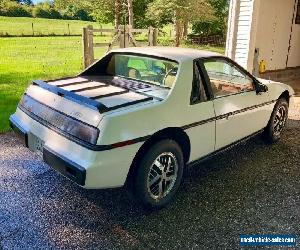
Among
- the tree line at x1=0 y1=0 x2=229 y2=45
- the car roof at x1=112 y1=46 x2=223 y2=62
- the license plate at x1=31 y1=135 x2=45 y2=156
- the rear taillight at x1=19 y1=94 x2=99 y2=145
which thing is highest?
the tree line at x1=0 y1=0 x2=229 y2=45

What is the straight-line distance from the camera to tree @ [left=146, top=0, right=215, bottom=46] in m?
31.0

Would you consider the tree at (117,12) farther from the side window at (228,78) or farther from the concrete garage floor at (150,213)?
the concrete garage floor at (150,213)

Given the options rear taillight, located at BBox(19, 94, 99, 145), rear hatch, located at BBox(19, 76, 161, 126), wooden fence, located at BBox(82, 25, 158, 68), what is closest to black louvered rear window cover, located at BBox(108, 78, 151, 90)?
rear hatch, located at BBox(19, 76, 161, 126)

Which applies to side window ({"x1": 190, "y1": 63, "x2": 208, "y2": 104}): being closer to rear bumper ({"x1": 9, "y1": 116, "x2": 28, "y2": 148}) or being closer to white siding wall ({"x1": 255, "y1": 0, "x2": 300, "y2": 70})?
rear bumper ({"x1": 9, "y1": 116, "x2": 28, "y2": 148})

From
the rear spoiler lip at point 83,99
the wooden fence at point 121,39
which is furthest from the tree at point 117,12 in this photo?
the rear spoiler lip at point 83,99

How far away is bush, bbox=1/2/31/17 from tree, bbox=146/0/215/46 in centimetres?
3659

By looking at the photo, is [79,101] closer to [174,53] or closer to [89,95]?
[89,95]

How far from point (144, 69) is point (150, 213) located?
183 centimetres

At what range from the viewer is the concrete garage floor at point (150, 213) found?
3133 mm

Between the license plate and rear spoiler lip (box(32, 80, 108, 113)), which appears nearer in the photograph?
rear spoiler lip (box(32, 80, 108, 113))

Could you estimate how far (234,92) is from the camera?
14.8 ft

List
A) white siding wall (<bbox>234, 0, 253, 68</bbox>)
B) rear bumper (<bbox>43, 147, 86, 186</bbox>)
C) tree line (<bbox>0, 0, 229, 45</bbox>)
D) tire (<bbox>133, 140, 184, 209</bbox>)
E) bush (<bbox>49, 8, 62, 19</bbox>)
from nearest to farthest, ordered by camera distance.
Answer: rear bumper (<bbox>43, 147, 86, 186</bbox>)
tire (<bbox>133, 140, 184, 209</bbox>)
white siding wall (<bbox>234, 0, 253, 68</bbox>)
tree line (<bbox>0, 0, 229, 45</bbox>)
bush (<bbox>49, 8, 62, 19</bbox>)

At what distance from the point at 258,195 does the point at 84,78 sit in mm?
2627

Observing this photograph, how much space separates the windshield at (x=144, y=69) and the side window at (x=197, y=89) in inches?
9.6
